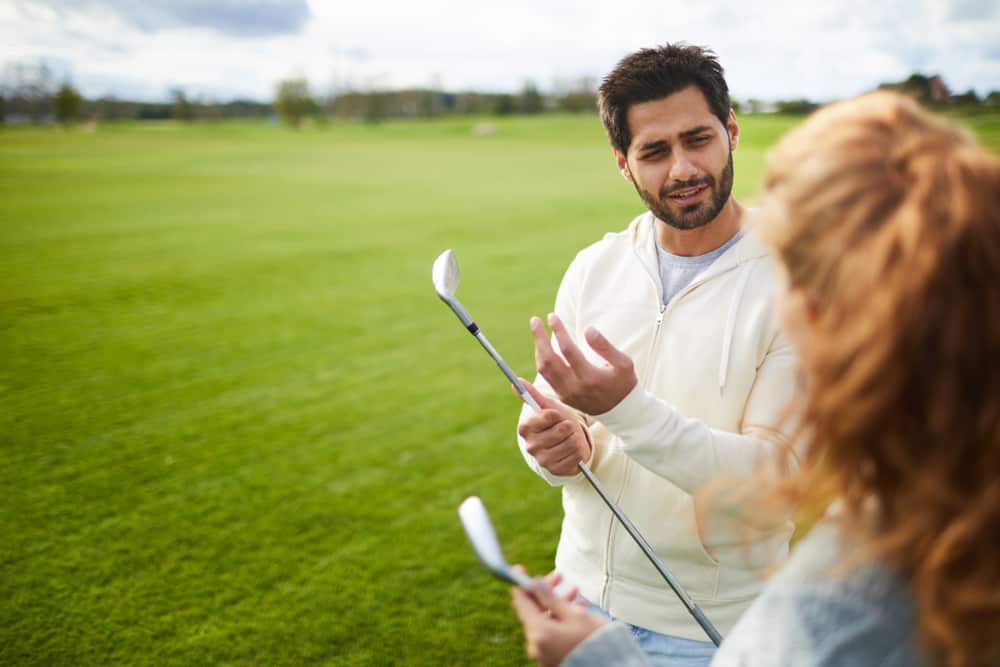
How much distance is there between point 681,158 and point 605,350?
0.88 meters

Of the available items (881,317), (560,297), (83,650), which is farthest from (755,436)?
(83,650)

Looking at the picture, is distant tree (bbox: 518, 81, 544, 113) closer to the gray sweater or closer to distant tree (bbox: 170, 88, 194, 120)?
distant tree (bbox: 170, 88, 194, 120)

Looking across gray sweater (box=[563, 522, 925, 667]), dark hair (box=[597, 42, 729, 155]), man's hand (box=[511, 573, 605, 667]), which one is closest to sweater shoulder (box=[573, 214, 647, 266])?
dark hair (box=[597, 42, 729, 155])

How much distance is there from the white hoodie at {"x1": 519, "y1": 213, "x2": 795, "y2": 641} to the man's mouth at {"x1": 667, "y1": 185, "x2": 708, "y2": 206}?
0.58 feet

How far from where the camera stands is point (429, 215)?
58.0 ft

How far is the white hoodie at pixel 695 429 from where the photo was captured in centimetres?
184

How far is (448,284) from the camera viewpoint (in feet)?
6.87

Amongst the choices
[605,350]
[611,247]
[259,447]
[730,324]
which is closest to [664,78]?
[611,247]

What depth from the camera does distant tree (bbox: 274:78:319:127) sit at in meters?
102

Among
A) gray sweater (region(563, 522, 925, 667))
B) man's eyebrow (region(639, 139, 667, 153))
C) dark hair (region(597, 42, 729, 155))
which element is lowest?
gray sweater (region(563, 522, 925, 667))

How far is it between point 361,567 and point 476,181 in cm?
2288

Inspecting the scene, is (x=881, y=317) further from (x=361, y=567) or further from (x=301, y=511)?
(x=301, y=511)

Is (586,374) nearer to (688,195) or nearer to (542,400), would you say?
(542,400)

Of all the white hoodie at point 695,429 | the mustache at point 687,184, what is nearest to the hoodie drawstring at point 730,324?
the white hoodie at point 695,429
